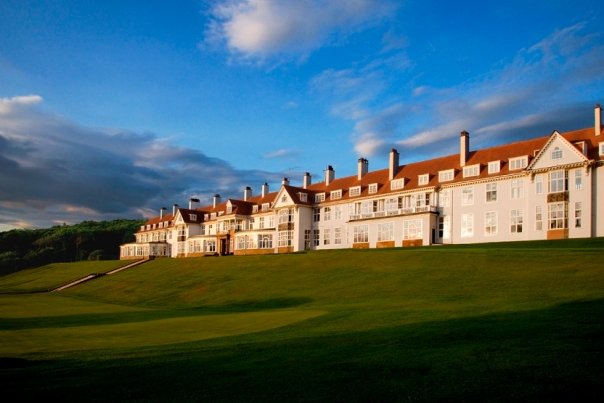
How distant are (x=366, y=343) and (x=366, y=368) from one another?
11.3ft

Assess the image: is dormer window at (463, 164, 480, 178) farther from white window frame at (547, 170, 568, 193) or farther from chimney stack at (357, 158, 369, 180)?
chimney stack at (357, 158, 369, 180)

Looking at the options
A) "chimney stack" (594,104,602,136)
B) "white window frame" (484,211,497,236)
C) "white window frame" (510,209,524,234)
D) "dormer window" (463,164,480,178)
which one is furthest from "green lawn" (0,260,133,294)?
"chimney stack" (594,104,602,136)

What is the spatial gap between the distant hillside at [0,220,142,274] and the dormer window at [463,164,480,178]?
105 m

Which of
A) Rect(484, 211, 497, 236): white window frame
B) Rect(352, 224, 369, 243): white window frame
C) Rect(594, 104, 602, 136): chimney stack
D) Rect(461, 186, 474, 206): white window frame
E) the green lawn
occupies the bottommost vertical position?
the green lawn

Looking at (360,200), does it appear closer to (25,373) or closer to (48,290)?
(48,290)

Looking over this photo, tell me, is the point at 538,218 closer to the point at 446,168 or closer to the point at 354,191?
the point at 446,168

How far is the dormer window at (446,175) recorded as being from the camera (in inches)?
2359

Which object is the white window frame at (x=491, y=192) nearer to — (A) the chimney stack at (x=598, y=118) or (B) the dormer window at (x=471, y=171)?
(B) the dormer window at (x=471, y=171)

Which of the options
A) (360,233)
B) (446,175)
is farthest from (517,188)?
(360,233)

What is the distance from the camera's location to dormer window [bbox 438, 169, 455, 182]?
59919 mm

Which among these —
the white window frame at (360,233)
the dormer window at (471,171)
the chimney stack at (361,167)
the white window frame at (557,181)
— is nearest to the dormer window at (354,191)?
the chimney stack at (361,167)

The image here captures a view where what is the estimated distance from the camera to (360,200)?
70188 mm

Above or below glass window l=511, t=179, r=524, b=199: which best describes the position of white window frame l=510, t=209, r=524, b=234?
below

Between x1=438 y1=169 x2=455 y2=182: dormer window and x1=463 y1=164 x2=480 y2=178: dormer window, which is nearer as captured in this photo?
x1=463 y1=164 x2=480 y2=178: dormer window
